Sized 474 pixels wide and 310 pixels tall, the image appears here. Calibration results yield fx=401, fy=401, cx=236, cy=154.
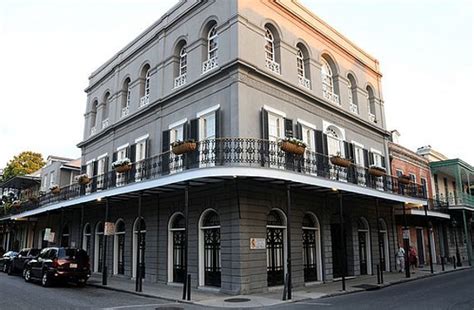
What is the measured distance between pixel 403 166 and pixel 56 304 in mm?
21551

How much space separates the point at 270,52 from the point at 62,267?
1152 cm

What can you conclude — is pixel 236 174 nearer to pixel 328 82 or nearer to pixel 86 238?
pixel 328 82

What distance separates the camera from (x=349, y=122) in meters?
20.0

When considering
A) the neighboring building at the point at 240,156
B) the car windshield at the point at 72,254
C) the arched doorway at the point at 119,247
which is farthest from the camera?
the arched doorway at the point at 119,247

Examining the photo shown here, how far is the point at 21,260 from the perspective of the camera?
63.8ft

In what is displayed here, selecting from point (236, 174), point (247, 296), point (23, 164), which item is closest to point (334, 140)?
→ point (236, 174)

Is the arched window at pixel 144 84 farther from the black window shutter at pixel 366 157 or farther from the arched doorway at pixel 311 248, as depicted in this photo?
the black window shutter at pixel 366 157

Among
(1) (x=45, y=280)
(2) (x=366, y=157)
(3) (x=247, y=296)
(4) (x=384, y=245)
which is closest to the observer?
(3) (x=247, y=296)

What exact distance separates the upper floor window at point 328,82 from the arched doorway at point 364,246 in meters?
6.05

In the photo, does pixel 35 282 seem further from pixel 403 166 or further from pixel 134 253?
pixel 403 166

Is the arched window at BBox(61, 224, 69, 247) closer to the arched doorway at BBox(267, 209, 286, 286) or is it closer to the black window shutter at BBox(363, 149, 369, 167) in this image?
the arched doorway at BBox(267, 209, 286, 286)

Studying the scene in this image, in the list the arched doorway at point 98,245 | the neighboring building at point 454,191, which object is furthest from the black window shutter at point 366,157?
the arched doorway at point 98,245

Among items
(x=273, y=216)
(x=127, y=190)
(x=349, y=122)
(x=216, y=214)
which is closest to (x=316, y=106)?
(x=349, y=122)

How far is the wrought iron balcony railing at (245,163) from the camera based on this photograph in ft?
43.1
